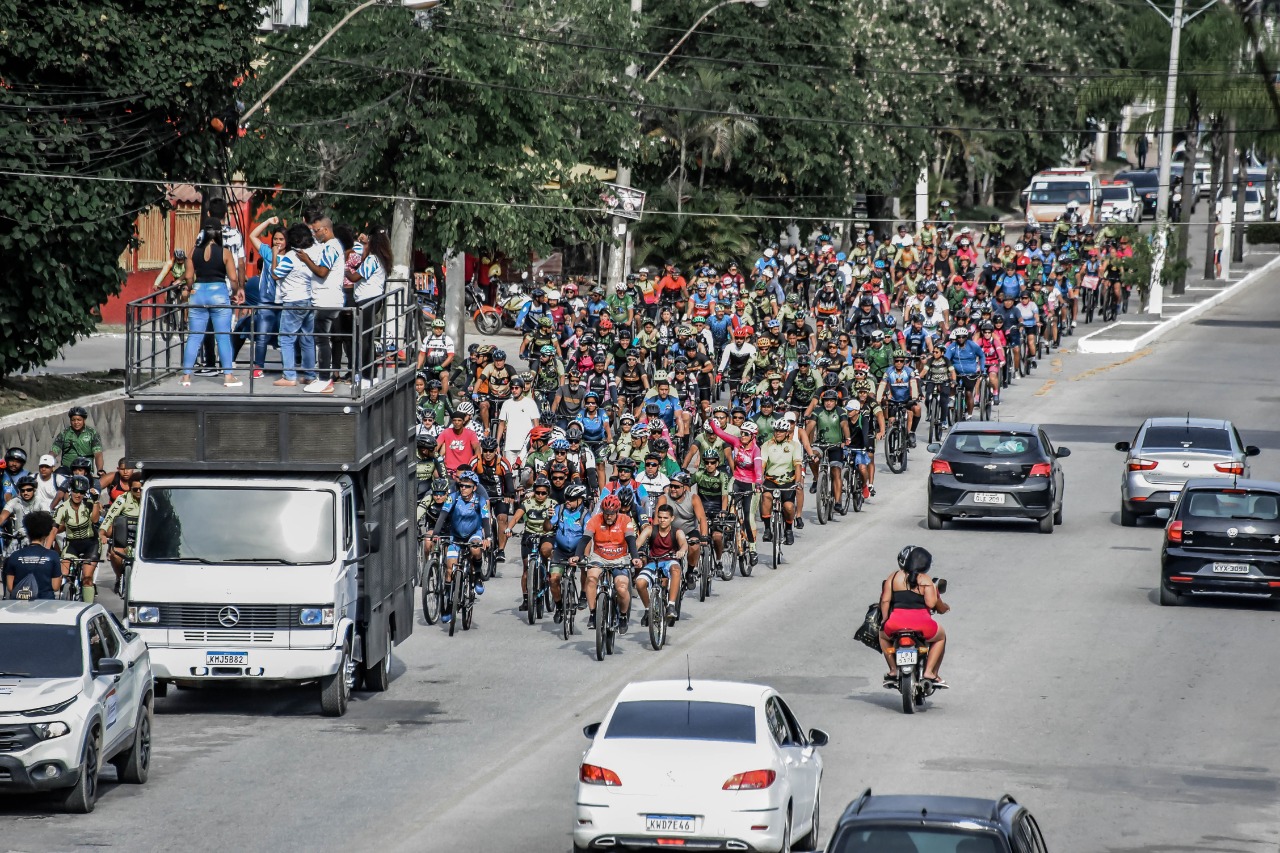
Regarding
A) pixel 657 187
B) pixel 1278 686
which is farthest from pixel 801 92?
pixel 1278 686

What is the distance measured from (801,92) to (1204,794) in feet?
148

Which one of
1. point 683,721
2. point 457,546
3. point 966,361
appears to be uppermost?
point 966,361

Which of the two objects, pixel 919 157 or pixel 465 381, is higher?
pixel 919 157

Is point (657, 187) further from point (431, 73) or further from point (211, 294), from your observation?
point (211, 294)

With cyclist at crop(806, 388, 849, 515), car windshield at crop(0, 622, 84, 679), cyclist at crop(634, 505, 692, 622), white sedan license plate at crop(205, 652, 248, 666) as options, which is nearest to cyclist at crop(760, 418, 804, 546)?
cyclist at crop(806, 388, 849, 515)

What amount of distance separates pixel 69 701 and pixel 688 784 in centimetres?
455

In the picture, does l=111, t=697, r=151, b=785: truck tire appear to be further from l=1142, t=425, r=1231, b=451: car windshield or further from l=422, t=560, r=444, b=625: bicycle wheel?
l=1142, t=425, r=1231, b=451: car windshield

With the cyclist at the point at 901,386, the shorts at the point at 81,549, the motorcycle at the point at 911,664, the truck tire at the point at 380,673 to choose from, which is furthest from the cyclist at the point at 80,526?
the cyclist at the point at 901,386

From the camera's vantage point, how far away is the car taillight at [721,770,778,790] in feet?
39.4

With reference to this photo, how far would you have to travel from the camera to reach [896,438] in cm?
3406

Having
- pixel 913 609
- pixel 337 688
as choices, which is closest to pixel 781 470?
pixel 913 609

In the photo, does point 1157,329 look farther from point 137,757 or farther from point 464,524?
point 137,757

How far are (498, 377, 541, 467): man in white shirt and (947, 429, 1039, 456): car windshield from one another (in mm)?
5882

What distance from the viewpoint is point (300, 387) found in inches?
722
